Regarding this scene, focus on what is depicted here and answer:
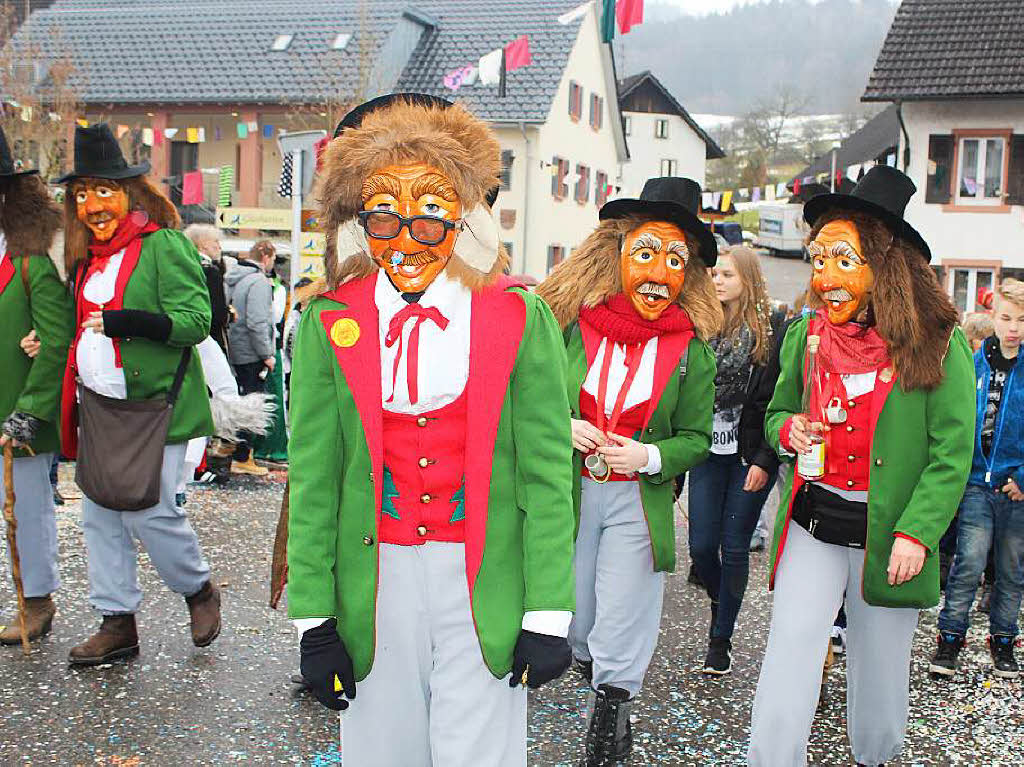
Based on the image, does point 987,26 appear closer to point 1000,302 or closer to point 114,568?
point 1000,302

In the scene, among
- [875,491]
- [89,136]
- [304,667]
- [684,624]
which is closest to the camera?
[304,667]

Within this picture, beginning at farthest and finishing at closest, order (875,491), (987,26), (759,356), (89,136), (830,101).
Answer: (830,101) < (987,26) < (759,356) < (89,136) < (875,491)

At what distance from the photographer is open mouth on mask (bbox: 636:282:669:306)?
Answer: 440cm

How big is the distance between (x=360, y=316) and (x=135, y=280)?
7.93 ft

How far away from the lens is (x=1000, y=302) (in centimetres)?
582

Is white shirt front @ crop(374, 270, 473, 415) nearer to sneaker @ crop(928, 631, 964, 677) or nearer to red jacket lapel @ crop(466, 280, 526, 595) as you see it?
red jacket lapel @ crop(466, 280, 526, 595)

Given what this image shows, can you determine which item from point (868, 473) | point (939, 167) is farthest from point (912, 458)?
point (939, 167)

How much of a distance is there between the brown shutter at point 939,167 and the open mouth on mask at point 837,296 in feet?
71.8

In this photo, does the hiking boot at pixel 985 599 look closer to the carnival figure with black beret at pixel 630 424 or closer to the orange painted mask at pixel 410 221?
the carnival figure with black beret at pixel 630 424

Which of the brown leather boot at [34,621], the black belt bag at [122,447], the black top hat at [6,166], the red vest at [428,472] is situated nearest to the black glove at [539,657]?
the red vest at [428,472]

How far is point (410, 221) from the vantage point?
9.62 feet

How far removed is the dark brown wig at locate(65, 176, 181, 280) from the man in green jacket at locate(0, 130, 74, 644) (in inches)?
8.4

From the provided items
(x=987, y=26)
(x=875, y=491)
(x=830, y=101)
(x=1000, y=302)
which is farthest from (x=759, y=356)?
(x=830, y=101)

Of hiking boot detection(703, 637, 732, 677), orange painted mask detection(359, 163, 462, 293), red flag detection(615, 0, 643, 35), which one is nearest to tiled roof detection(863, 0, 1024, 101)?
red flag detection(615, 0, 643, 35)
